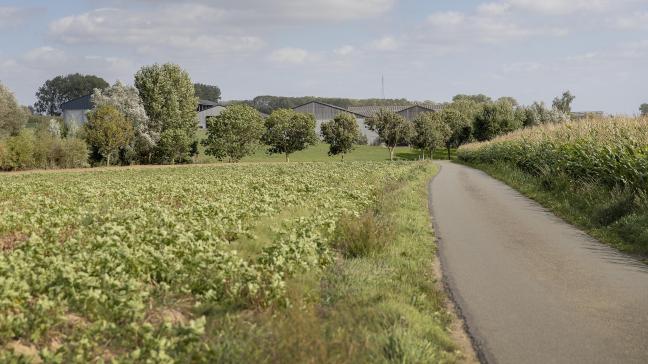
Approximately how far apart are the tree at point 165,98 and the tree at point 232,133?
4.69 m

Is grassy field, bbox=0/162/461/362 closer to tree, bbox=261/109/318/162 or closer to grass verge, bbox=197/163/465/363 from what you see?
grass verge, bbox=197/163/465/363

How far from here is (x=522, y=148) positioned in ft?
119

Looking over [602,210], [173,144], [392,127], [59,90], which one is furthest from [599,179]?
[59,90]

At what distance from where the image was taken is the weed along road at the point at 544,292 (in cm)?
647

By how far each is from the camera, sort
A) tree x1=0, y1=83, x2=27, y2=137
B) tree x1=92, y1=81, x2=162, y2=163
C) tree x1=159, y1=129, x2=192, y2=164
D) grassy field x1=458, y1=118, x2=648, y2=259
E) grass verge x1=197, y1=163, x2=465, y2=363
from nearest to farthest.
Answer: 1. grass verge x1=197, y1=163, x2=465, y2=363
2. grassy field x1=458, y1=118, x2=648, y2=259
3. tree x1=92, y1=81, x2=162, y2=163
4. tree x1=159, y1=129, x2=192, y2=164
5. tree x1=0, y1=83, x2=27, y2=137

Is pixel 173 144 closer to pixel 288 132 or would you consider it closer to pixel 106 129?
pixel 106 129

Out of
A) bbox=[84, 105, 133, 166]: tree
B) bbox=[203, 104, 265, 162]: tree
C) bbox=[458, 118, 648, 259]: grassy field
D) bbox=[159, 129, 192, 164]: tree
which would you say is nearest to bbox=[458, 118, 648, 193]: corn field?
bbox=[458, 118, 648, 259]: grassy field

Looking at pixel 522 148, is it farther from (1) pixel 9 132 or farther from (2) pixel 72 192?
(1) pixel 9 132

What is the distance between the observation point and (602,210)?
51.1 feet

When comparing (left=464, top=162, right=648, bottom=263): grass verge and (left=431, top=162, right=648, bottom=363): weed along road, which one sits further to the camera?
(left=464, top=162, right=648, bottom=263): grass verge

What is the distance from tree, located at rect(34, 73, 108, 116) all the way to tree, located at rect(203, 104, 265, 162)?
124403 mm

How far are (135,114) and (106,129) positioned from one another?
605 cm

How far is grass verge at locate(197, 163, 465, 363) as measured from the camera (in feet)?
18.3

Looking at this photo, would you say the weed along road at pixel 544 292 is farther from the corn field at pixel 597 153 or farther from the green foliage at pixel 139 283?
the corn field at pixel 597 153
